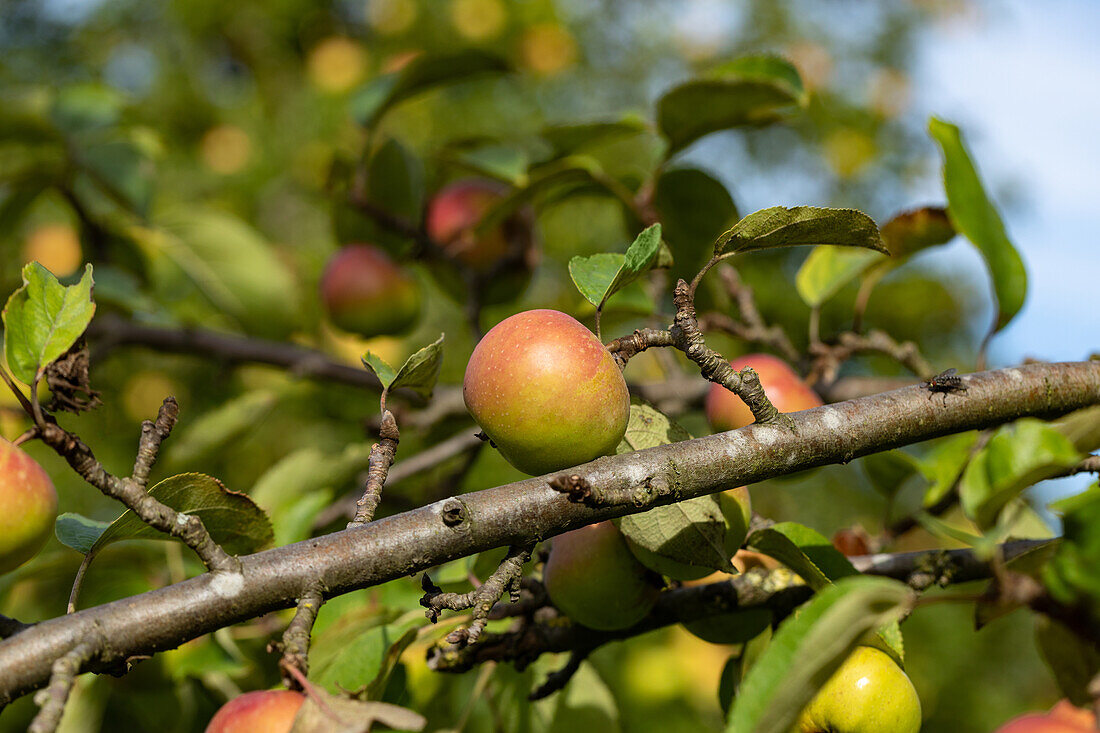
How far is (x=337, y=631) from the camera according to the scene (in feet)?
3.24

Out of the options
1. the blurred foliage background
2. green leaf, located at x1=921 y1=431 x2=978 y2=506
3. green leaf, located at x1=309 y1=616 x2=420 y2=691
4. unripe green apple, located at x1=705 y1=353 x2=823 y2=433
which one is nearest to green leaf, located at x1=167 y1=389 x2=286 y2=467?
the blurred foliage background

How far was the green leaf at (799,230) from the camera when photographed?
2.17 feet

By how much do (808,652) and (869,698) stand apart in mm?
263

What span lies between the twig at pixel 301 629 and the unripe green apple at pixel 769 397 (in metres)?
0.50

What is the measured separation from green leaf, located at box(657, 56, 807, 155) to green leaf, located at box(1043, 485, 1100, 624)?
2.36 feet

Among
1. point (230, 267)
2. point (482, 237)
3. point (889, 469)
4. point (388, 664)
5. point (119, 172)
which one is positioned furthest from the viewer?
point (230, 267)

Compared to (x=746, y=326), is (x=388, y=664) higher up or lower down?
lower down

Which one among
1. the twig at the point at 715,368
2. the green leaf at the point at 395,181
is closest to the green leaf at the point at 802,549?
the twig at the point at 715,368

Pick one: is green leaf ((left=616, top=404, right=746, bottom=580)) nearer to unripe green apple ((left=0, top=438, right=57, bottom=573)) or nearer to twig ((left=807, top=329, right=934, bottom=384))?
unripe green apple ((left=0, top=438, right=57, bottom=573))

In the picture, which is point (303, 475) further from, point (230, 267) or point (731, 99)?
point (731, 99)

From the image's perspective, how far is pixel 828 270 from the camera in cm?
121

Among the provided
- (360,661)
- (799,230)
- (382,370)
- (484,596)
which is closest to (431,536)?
(484,596)

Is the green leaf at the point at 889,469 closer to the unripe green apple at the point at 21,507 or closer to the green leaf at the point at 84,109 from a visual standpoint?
the unripe green apple at the point at 21,507

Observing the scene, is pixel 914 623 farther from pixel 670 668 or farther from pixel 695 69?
pixel 695 69
